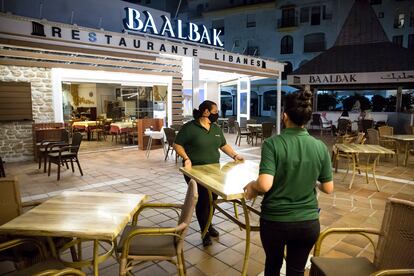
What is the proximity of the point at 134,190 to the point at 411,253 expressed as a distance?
12.6ft

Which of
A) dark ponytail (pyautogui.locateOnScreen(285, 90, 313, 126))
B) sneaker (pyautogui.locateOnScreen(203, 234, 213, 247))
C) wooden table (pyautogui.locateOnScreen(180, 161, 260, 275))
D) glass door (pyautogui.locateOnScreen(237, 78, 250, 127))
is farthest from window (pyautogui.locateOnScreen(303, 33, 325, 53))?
dark ponytail (pyautogui.locateOnScreen(285, 90, 313, 126))

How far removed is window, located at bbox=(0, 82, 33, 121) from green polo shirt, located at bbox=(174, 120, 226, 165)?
5798 mm

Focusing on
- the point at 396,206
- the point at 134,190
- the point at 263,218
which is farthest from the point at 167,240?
the point at 134,190

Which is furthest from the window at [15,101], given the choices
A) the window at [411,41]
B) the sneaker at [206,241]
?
the window at [411,41]

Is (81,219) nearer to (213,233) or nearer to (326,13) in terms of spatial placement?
(213,233)

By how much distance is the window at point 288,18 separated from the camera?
68.8ft

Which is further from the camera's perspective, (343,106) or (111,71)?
(343,106)

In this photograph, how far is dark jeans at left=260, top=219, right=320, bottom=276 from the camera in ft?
5.09

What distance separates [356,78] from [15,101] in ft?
36.7

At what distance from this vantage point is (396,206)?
67.1 inches

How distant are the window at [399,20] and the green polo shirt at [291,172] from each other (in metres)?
21.1

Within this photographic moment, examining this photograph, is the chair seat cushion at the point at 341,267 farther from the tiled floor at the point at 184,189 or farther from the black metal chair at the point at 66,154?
the black metal chair at the point at 66,154

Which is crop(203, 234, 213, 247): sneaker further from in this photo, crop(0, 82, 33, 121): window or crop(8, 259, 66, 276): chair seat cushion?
crop(0, 82, 33, 121): window

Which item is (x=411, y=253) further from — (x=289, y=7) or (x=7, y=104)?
(x=289, y=7)
